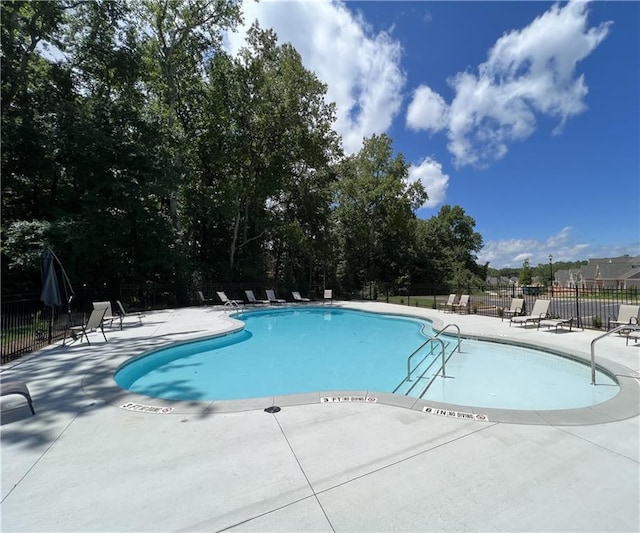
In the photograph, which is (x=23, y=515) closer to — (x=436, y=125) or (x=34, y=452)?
(x=34, y=452)

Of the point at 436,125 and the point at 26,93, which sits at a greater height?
the point at 436,125

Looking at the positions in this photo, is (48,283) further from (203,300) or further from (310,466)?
(203,300)

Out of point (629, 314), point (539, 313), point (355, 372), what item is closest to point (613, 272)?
point (539, 313)

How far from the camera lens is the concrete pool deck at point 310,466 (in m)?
2.14

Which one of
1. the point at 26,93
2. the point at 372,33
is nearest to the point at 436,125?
the point at 372,33

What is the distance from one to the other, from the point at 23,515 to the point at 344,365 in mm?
6223

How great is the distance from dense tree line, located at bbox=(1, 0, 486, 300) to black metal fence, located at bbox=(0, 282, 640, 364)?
3.11 feet

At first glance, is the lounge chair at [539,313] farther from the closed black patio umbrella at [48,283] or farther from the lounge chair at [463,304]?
the closed black patio umbrella at [48,283]

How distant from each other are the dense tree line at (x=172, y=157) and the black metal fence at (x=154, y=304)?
95 cm

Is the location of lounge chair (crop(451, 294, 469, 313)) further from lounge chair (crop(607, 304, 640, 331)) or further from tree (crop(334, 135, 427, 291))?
tree (crop(334, 135, 427, 291))

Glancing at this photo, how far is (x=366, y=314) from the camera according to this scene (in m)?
15.9

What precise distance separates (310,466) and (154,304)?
1561cm

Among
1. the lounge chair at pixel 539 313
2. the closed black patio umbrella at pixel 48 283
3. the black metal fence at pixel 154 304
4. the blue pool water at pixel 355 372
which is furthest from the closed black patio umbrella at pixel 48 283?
the lounge chair at pixel 539 313

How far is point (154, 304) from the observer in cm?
1606
